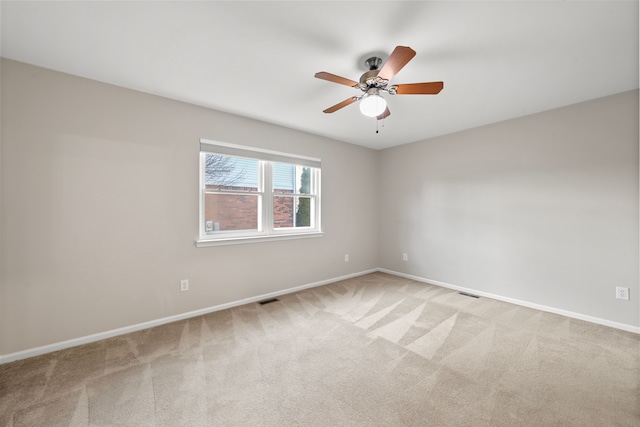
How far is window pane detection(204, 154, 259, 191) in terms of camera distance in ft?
10.2

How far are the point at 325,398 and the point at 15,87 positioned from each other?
133 inches

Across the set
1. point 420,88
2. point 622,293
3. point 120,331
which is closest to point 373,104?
point 420,88

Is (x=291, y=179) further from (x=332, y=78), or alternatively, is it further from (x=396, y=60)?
(x=396, y=60)

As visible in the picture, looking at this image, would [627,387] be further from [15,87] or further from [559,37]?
[15,87]

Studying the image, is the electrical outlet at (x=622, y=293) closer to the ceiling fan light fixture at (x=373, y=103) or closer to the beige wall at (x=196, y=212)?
the beige wall at (x=196, y=212)

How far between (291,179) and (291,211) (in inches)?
19.4

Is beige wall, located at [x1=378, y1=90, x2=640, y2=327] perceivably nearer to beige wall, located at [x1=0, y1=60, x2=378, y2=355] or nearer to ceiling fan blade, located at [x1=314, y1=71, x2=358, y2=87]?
ceiling fan blade, located at [x1=314, y1=71, x2=358, y2=87]

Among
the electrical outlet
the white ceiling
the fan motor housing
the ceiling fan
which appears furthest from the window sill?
the electrical outlet

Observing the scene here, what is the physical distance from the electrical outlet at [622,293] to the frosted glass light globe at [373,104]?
10.3 feet

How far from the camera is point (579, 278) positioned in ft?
9.29

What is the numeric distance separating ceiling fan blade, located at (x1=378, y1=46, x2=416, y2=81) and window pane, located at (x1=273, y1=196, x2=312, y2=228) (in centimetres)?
232

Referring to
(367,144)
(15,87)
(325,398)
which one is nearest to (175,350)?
(325,398)

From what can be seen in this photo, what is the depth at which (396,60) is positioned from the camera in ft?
5.20

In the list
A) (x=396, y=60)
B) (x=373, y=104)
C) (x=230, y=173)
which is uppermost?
(x=396, y=60)
